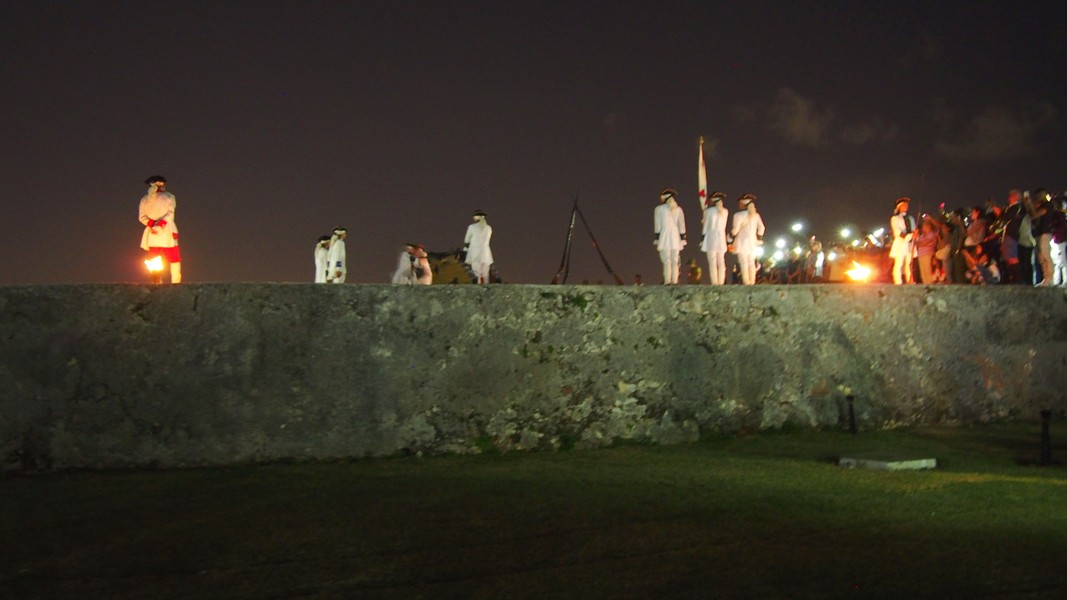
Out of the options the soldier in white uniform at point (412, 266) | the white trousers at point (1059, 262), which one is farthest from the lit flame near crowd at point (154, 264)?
the white trousers at point (1059, 262)

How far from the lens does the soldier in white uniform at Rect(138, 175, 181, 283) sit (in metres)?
9.33

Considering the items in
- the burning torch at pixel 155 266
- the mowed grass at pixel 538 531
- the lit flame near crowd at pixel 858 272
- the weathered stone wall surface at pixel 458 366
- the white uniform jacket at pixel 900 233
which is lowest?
the mowed grass at pixel 538 531

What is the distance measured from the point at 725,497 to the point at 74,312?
15.2 ft

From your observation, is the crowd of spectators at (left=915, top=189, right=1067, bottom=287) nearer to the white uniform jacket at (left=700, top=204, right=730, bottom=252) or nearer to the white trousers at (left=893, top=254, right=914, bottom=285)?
the white trousers at (left=893, top=254, right=914, bottom=285)

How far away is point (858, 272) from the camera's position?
16641 millimetres

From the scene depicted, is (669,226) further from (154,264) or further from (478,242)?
(154,264)

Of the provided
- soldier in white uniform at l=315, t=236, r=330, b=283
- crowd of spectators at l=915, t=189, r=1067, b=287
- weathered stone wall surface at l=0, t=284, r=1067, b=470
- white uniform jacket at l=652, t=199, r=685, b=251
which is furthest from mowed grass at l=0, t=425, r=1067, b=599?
soldier in white uniform at l=315, t=236, r=330, b=283

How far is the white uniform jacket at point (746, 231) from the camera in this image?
1250 cm

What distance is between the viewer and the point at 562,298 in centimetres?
809

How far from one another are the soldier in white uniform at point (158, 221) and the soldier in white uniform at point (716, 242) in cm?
637

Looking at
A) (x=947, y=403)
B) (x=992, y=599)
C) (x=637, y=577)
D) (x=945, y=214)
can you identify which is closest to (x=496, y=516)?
(x=637, y=577)

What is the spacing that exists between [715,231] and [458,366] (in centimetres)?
566

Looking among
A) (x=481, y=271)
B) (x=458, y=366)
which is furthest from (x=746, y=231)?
(x=458, y=366)

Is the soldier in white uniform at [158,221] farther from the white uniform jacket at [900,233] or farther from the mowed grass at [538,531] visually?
the white uniform jacket at [900,233]
